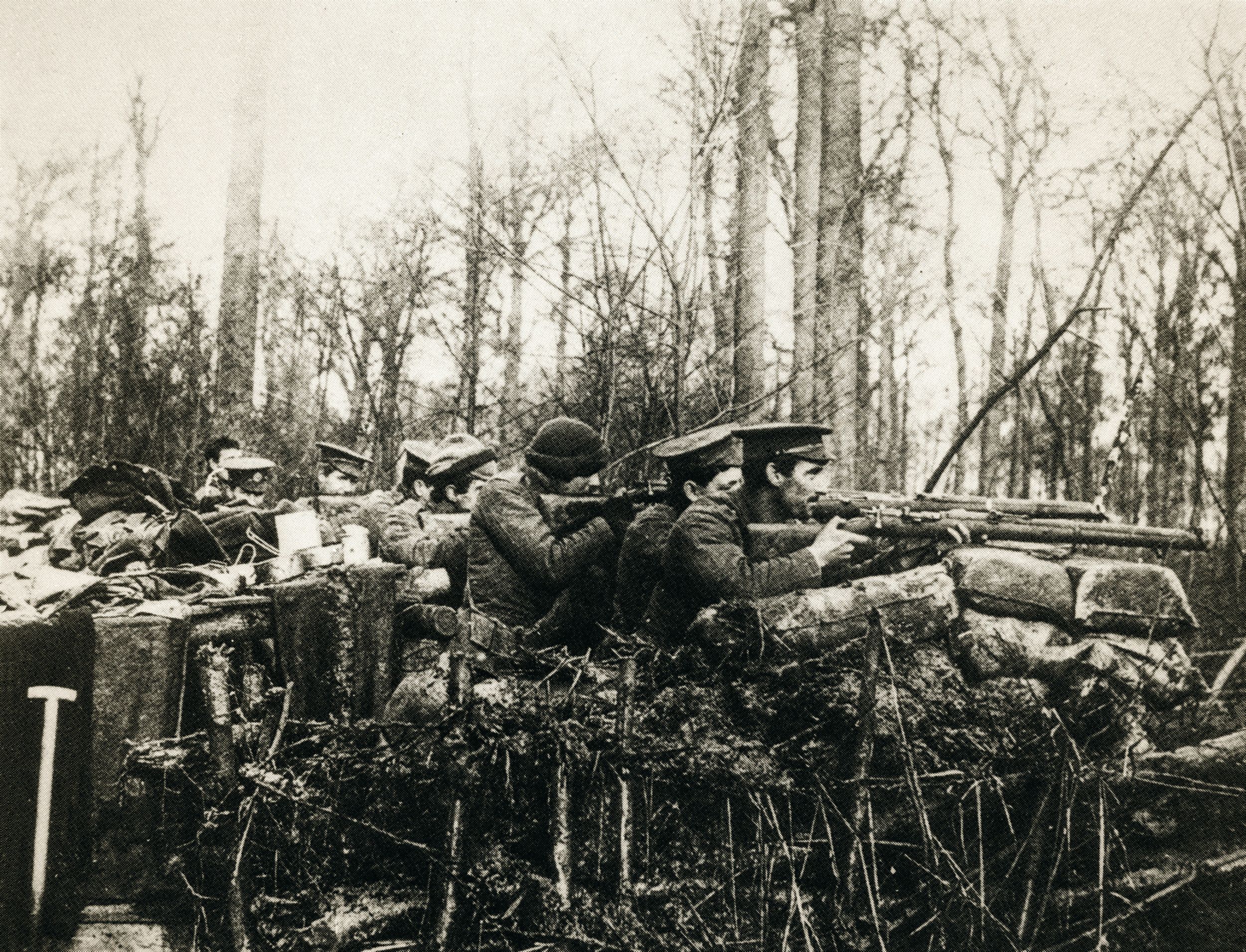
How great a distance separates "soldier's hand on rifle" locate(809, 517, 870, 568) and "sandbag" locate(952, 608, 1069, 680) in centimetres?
61

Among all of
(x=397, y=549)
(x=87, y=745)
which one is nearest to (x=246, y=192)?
(x=397, y=549)

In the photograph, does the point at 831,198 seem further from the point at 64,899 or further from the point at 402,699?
the point at 64,899

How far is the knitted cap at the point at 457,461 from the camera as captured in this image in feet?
25.0

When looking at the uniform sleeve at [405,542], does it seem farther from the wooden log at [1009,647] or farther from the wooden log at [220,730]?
the wooden log at [1009,647]

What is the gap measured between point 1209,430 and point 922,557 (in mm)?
6505

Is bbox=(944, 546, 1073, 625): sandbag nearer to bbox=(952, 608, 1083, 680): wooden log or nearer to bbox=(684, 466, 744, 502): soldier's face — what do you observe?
bbox=(952, 608, 1083, 680): wooden log

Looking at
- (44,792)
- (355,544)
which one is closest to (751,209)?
(355,544)

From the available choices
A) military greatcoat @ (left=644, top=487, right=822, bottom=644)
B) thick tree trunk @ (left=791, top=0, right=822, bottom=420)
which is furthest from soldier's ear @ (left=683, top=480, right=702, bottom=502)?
thick tree trunk @ (left=791, top=0, right=822, bottom=420)

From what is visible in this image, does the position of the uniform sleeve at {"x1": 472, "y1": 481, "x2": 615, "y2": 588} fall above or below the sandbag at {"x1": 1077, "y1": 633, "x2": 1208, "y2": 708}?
above

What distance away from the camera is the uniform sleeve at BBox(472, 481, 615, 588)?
4375 mm

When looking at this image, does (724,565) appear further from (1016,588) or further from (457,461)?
(457,461)

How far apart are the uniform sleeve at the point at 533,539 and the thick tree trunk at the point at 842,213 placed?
396 centimetres

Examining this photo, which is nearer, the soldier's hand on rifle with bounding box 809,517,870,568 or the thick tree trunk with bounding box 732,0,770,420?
the soldier's hand on rifle with bounding box 809,517,870,568

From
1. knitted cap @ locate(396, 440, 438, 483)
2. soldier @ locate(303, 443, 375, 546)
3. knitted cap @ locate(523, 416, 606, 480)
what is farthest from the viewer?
knitted cap @ locate(396, 440, 438, 483)
